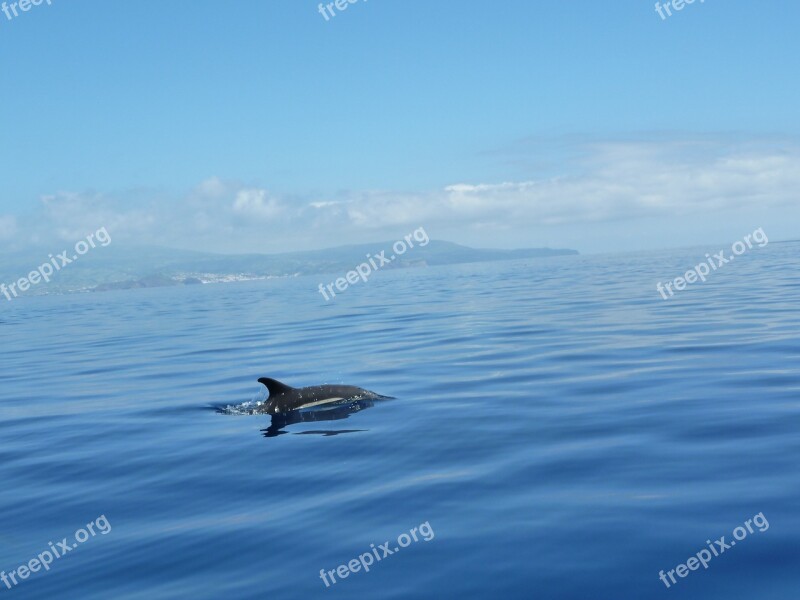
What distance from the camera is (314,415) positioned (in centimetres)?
1756

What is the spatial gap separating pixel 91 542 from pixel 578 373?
13.3 metres

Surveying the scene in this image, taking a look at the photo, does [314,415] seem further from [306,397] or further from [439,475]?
[439,475]

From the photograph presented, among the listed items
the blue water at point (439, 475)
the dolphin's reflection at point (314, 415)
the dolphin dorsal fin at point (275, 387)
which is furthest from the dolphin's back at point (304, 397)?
the blue water at point (439, 475)

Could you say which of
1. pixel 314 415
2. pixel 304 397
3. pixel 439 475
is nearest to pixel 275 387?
pixel 304 397

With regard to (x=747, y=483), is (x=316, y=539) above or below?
above

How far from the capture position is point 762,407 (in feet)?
49.1

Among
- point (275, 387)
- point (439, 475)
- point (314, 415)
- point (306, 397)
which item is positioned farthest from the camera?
point (306, 397)

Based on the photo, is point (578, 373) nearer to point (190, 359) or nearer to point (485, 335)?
point (485, 335)

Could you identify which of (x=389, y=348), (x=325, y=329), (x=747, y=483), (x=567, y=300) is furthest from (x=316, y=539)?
(x=567, y=300)

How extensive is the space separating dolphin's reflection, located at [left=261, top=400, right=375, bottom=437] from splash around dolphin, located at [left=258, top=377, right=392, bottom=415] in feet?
0.55

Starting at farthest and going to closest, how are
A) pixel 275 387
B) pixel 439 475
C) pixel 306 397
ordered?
1. pixel 306 397
2. pixel 275 387
3. pixel 439 475

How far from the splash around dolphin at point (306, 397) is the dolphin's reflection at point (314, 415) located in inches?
6.6

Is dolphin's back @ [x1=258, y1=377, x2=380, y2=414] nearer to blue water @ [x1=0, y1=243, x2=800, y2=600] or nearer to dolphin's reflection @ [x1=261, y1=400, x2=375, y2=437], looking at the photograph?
dolphin's reflection @ [x1=261, y1=400, x2=375, y2=437]

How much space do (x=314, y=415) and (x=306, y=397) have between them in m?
0.88
